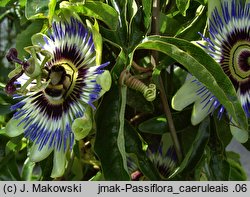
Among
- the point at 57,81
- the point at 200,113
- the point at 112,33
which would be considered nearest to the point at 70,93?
the point at 57,81

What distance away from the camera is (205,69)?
0.88 metres

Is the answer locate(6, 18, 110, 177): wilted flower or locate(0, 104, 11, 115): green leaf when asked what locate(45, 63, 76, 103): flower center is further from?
locate(0, 104, 11, 115): green leaf

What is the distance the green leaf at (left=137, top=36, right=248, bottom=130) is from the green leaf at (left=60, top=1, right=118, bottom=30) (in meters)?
0.10

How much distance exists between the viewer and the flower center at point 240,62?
1.07 metres

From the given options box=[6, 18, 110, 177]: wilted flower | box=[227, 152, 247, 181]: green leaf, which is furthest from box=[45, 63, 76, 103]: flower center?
box=[227, 152, 247, 181]: green leaf

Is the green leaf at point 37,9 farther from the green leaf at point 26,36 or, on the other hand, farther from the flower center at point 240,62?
the flower center at point 240,62

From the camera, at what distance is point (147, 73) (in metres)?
1.05

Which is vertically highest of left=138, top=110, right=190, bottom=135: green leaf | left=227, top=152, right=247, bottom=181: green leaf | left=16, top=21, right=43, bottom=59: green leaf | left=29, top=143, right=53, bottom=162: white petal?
left=16, top=21, right=43, bottom=59: green leaf

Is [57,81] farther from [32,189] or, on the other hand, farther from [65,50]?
[32,189]

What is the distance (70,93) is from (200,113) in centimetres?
26

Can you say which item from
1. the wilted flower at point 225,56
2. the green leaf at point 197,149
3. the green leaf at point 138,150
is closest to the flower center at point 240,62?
the wilted flower at point 225,56

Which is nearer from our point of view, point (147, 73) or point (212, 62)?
point (212, 62)

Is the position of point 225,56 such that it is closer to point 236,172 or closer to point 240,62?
point 240,62

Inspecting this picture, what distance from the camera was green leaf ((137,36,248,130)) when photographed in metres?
0.88
